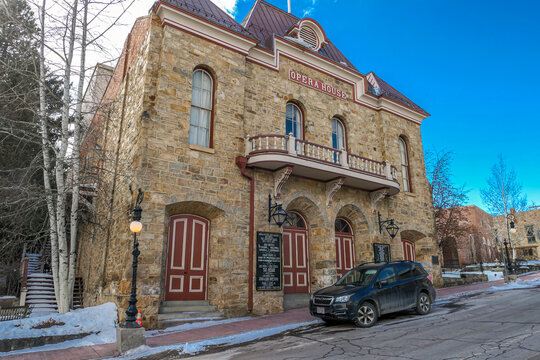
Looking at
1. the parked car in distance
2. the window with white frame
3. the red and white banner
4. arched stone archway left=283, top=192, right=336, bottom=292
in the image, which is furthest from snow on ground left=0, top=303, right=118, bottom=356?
the window with white frame

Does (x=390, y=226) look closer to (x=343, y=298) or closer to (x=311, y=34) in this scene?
(x=343, y=298)

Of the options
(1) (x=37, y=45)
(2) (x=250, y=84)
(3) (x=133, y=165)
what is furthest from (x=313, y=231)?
(1) (x=37, y=45)

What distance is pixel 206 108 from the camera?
12375 mm

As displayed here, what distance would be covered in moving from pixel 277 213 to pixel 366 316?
469 centimetres

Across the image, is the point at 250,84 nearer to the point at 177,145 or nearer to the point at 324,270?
the point at 177,145

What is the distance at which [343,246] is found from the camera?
1527 cm

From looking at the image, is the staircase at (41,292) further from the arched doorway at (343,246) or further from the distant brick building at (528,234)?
the distant brick building at (528,234)

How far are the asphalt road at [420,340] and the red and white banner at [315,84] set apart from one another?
32.3 feet

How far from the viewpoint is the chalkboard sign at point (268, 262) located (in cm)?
1159

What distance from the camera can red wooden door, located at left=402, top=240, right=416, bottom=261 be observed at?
17.9 metres

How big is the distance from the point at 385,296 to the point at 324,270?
14.3 feet

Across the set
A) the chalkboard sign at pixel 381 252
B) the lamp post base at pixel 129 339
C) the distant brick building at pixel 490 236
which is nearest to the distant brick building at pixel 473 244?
the distant brick building at pixel 490 236

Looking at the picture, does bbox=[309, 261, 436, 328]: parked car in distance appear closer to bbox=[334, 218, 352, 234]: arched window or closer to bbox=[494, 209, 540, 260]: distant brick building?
bbox=[334, 218, 352, 234]: arched window

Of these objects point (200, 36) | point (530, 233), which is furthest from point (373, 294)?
point (530, 233)
